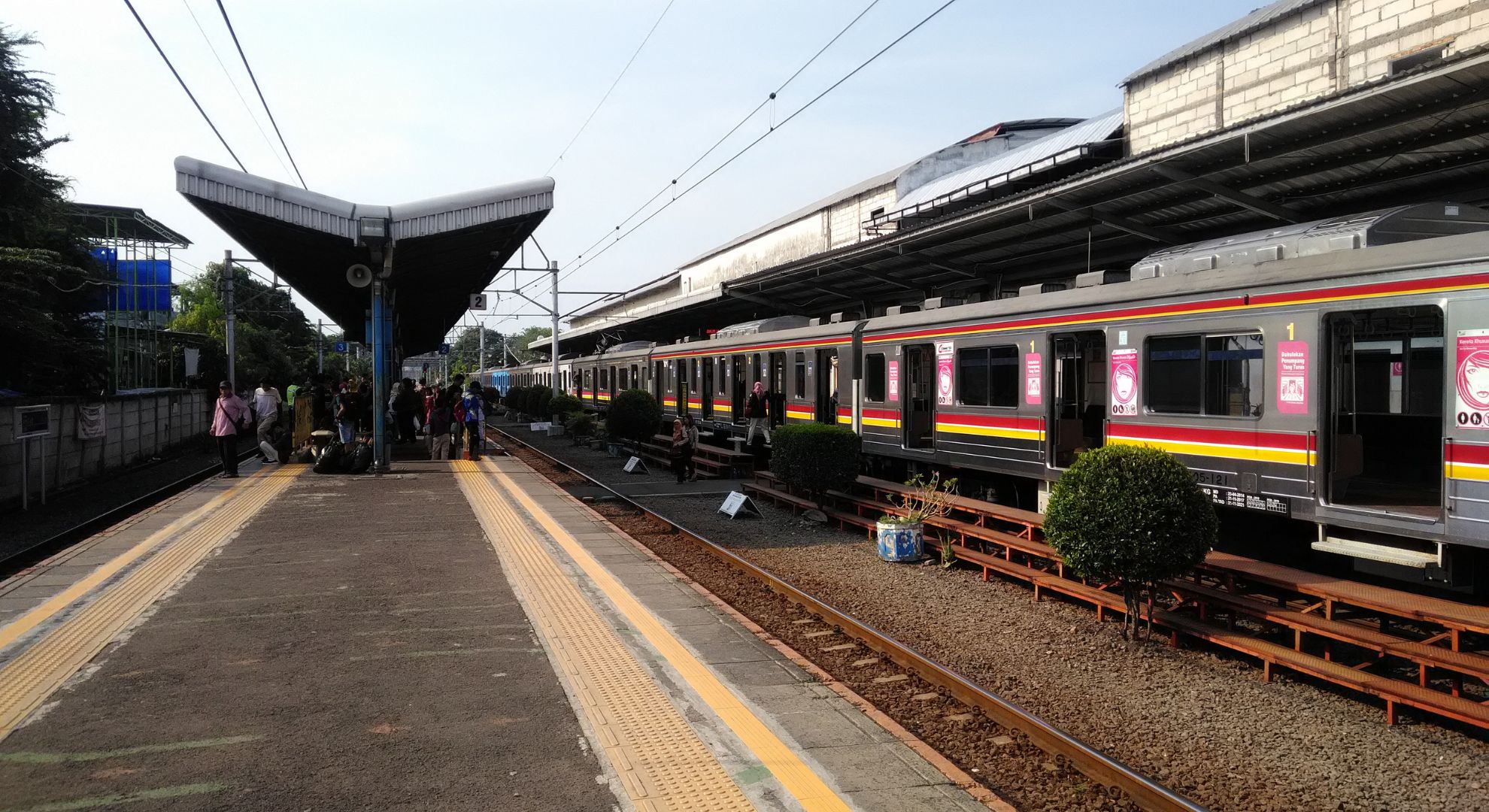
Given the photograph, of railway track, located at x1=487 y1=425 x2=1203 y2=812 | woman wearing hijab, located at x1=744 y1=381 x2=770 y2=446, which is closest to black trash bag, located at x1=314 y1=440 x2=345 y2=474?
woman wearing hijab, located at x1=744 y1=381 x2=770 y2=446

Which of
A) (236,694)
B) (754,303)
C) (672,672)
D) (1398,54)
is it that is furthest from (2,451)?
(1398,54)

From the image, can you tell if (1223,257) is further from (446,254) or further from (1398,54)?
(446,254)

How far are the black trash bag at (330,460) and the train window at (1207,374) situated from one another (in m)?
14.0

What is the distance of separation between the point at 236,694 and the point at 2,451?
35.3 ft

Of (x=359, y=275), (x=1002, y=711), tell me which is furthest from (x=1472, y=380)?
(x=359, y=275)

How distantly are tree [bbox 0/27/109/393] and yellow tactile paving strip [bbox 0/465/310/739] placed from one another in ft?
32.7

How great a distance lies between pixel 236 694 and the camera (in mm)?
5457

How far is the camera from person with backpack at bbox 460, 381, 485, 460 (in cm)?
2114

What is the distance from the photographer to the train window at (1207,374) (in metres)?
7.79

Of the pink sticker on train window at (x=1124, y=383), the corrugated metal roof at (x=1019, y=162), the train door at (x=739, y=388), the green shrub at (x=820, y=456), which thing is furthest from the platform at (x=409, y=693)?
the corrugated metal roof at (x=1019, y=162)

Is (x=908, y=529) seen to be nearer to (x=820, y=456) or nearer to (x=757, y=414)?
(x=820, y=456)

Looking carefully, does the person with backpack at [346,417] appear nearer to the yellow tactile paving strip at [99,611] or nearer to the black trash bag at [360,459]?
the black trash bag at [360,459]

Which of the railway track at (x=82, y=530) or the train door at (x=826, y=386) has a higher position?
the train door at (x=826, y=386)

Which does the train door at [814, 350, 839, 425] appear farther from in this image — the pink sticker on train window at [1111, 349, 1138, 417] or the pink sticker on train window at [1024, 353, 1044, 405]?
the pink sticker on train window at [1111, 349, 1138, 417]
